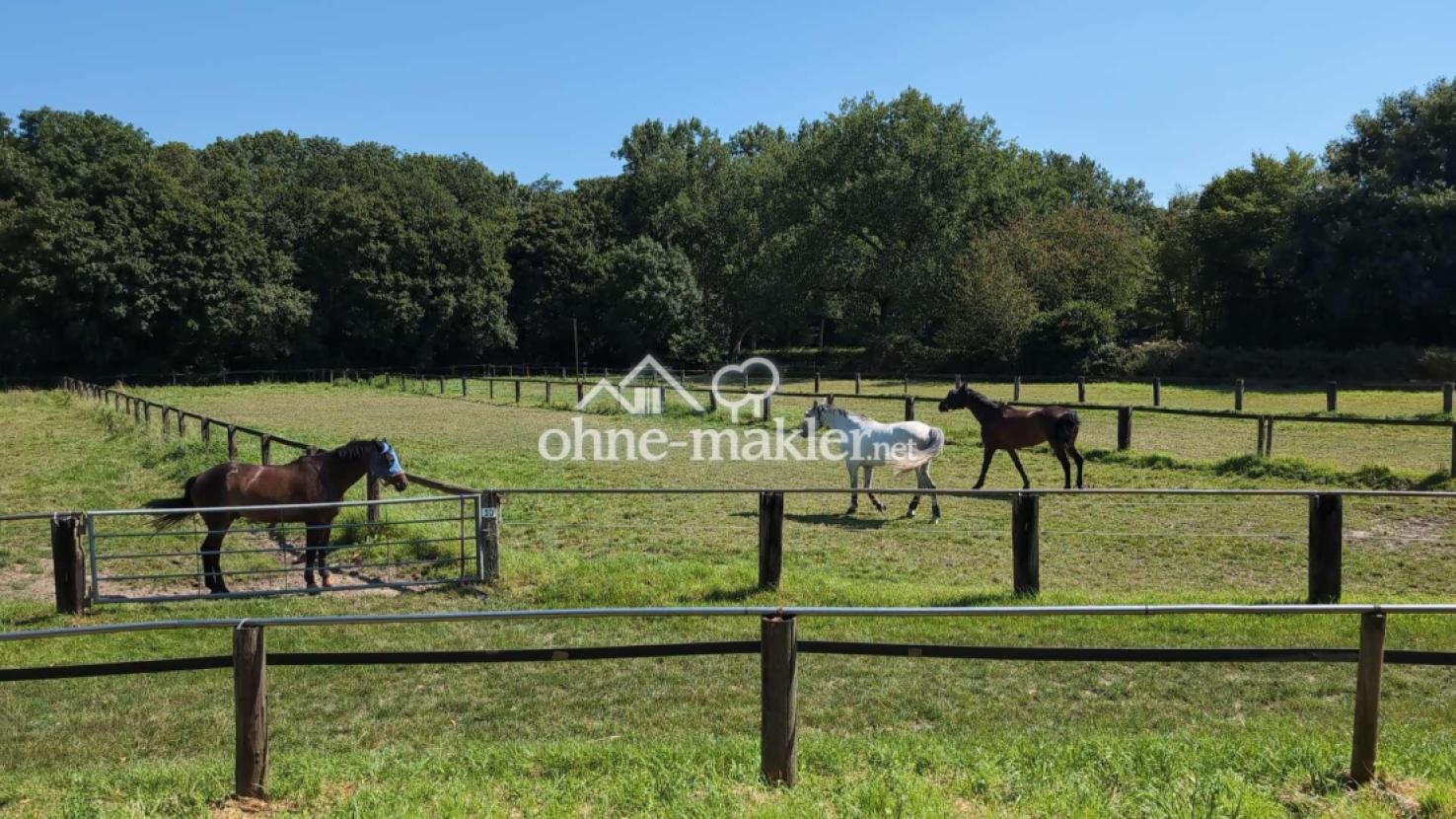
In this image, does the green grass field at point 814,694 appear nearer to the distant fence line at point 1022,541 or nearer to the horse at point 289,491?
the distant fence line at point 1022,541

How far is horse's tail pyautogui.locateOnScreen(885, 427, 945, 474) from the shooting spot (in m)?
11.6

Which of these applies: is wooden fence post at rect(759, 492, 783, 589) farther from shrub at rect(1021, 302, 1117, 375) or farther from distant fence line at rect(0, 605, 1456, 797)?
shrub at rect(1021, 302, 1117, 375)

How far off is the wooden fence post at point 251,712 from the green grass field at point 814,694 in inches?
6.9

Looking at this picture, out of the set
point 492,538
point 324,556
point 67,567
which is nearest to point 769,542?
point 492,538

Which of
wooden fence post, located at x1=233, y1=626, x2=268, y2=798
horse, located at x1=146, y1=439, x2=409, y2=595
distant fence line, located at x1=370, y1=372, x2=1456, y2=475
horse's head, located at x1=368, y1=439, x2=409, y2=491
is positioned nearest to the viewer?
wooden fence post, located at x1=233, y1=626, x2=268, y2=798

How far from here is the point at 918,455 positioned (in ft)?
38.4

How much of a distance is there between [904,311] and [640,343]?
1657 cm

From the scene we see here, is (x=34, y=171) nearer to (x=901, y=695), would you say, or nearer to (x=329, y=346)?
(x=329, y=346)

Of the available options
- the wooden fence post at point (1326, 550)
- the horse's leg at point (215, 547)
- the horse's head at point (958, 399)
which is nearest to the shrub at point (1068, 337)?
the horse's head at point (958, 399)

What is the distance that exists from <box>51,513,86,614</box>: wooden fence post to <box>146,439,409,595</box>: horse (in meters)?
0.98

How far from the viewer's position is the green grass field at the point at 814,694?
3.91 meters

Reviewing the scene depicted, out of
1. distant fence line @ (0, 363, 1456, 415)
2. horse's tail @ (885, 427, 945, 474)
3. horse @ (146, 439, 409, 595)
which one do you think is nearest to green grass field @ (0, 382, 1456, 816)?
horse @ (146, 439, 409, 595)

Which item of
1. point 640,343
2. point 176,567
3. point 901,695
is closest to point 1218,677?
point 901,695

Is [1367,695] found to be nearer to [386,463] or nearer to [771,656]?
[771,656]
